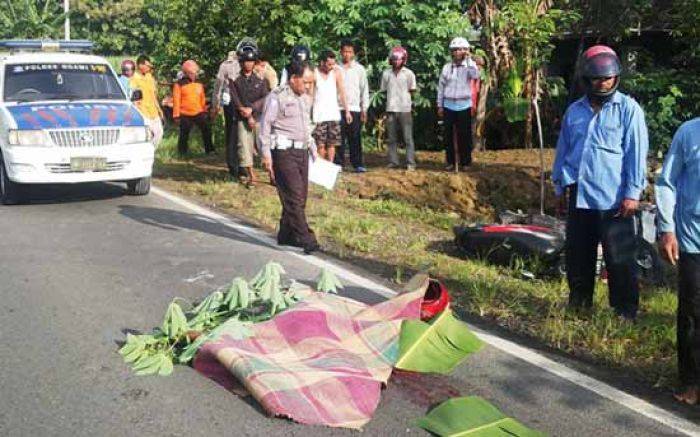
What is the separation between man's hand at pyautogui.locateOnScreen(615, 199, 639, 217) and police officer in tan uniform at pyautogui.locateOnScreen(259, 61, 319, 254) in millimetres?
3416

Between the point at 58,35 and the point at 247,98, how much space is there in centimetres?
3096

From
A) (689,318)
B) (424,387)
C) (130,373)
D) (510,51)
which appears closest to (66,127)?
(130,373)

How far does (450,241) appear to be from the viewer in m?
9.22

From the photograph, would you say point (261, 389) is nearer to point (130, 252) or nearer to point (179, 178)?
point (130, 252)

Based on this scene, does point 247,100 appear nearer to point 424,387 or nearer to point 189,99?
point 189,99

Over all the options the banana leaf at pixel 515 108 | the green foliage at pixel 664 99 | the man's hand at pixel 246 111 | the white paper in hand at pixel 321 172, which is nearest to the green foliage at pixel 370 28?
the banana leaf at pixel 515 108

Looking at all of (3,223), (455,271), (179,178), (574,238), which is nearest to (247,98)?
(179,178)

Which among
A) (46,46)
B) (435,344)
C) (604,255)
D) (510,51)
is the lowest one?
(435,344)

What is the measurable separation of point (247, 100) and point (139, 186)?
6.14 feet

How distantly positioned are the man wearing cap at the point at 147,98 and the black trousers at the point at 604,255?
8435 mm

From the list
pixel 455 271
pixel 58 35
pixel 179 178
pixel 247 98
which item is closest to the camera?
pixel 455 271

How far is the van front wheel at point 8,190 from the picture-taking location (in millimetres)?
10750

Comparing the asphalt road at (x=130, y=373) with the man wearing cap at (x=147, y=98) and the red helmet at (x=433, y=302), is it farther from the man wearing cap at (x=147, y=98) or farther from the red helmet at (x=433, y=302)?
the man wearing cap at (x=147, y=98)

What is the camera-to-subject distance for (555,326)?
5898 mm
